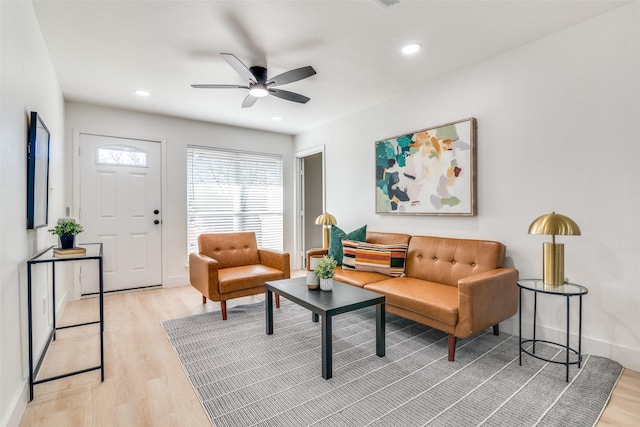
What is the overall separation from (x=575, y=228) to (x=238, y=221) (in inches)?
169

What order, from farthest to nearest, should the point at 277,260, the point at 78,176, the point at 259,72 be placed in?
the point at 78,176
the point at 277,260
the point at 259,72

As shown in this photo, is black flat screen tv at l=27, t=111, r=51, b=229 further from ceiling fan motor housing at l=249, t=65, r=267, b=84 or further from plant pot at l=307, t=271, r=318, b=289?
plant pot at l=307, t=271, r=318, b=289

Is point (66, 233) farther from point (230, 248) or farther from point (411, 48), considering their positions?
point (411, 48)

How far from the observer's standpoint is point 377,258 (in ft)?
10.7

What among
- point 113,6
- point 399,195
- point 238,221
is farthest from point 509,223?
point 238,221

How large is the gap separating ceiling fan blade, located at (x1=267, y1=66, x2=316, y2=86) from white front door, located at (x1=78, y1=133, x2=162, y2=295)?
8.44ft

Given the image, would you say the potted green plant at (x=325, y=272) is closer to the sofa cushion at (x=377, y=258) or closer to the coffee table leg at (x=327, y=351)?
the coffee table leg at (x=327, y=351)

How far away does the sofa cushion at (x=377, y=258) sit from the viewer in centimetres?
320

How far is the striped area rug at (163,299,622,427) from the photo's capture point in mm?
1703

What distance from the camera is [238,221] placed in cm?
513

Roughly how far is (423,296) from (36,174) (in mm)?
2870

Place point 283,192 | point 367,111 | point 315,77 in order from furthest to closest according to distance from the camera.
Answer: point 283,192 < point 367,111 < point 315,77

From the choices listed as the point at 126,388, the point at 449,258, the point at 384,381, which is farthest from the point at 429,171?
the point at 126,388

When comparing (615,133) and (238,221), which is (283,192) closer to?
(238,221)
